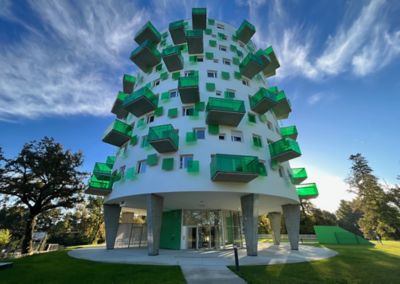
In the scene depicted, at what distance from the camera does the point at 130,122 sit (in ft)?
76.1

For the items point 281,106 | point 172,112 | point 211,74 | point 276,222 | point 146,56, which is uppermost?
point 146,56

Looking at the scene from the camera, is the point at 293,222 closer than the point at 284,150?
No

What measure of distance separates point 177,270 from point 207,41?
2589cm

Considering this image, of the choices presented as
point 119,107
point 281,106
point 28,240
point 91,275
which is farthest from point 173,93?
point 28,240

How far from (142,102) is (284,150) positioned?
1459cm

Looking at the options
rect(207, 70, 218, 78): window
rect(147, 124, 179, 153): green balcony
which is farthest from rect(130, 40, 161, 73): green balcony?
rect(147, 124, 179, 153): green balcony

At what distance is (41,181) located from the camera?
25484 millimetres

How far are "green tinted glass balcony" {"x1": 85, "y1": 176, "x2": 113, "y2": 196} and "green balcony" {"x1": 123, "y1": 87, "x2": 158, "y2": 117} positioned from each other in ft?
26.2

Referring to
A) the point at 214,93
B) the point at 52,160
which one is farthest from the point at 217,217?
the point at 52,160

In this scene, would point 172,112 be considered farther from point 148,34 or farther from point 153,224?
point 148,34

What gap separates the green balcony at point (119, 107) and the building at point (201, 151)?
16cm

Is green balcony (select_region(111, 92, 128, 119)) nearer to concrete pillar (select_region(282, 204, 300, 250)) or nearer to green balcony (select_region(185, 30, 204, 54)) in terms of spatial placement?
green balcony (select_region(185, 30, 204, 54))

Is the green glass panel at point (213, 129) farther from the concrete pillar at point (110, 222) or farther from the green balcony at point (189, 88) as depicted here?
the concrete pillar at point (110, 222)

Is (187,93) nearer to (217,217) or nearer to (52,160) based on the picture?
(217,217)
